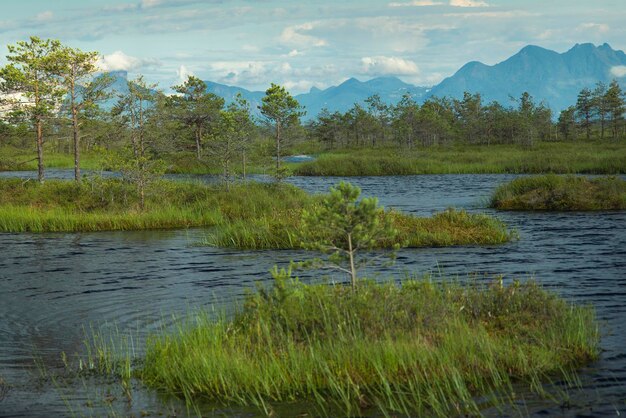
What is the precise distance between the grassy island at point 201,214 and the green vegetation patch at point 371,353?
11.8 m

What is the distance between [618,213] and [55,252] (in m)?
24.6

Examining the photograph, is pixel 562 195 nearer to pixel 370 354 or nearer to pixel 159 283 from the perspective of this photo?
pixel 159 283

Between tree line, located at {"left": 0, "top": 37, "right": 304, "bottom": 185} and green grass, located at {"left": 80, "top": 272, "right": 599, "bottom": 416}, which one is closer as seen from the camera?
green grass, located at {"left": 80, "top": 272, "right": 599, "bottom": 416}

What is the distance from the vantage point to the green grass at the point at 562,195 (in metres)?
32.6

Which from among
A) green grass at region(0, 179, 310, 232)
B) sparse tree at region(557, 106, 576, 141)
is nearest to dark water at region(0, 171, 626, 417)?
green grass at region(0, 179, 310, 232)

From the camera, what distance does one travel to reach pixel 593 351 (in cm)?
1059

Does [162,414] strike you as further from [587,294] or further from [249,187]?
[249,187]

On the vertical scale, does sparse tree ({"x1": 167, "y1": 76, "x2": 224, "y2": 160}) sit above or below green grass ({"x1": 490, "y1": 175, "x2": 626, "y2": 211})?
above

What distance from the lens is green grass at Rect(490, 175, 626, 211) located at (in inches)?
1283

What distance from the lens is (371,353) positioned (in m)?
9.43

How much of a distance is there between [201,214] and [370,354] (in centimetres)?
2240

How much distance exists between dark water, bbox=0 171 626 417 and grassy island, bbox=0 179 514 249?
3.64 feet

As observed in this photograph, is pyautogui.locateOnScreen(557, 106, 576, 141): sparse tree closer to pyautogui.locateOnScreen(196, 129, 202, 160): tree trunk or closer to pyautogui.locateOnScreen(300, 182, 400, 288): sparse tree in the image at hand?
pyautogui.locateOnScreen(196, 129, 202, 160): tree trunk

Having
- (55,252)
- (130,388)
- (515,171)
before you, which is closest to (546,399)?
(130,388)
